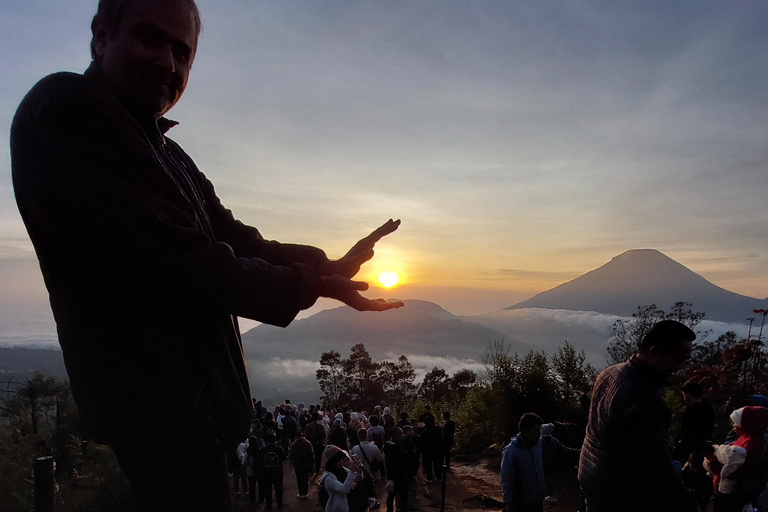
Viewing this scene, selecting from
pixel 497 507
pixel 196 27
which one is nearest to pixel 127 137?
pixel 196 27

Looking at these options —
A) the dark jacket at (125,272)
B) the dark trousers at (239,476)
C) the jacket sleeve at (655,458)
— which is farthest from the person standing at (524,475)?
the dark trousers at (239,476)

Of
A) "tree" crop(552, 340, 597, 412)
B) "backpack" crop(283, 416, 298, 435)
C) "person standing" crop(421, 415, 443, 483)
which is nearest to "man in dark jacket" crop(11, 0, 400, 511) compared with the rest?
"person standing" crop(421, 415, 443, 483)

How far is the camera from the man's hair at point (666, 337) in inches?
136

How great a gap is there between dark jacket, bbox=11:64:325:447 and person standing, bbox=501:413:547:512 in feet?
23.6

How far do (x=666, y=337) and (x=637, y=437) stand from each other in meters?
0.73

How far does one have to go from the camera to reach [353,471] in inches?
360

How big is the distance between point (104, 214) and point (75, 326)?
12.3 inches

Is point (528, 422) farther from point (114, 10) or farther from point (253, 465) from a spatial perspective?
point (253, 465)

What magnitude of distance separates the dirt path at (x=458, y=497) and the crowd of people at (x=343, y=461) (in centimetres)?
36

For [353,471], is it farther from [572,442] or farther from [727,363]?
[727,363]

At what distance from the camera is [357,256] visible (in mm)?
1403

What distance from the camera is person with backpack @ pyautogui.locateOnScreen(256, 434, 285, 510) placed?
1423 cm

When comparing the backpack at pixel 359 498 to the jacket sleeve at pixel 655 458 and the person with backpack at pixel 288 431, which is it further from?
the person with backpack at pixel 288 431

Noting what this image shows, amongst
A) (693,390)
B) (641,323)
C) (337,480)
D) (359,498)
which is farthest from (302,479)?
(641,323)
